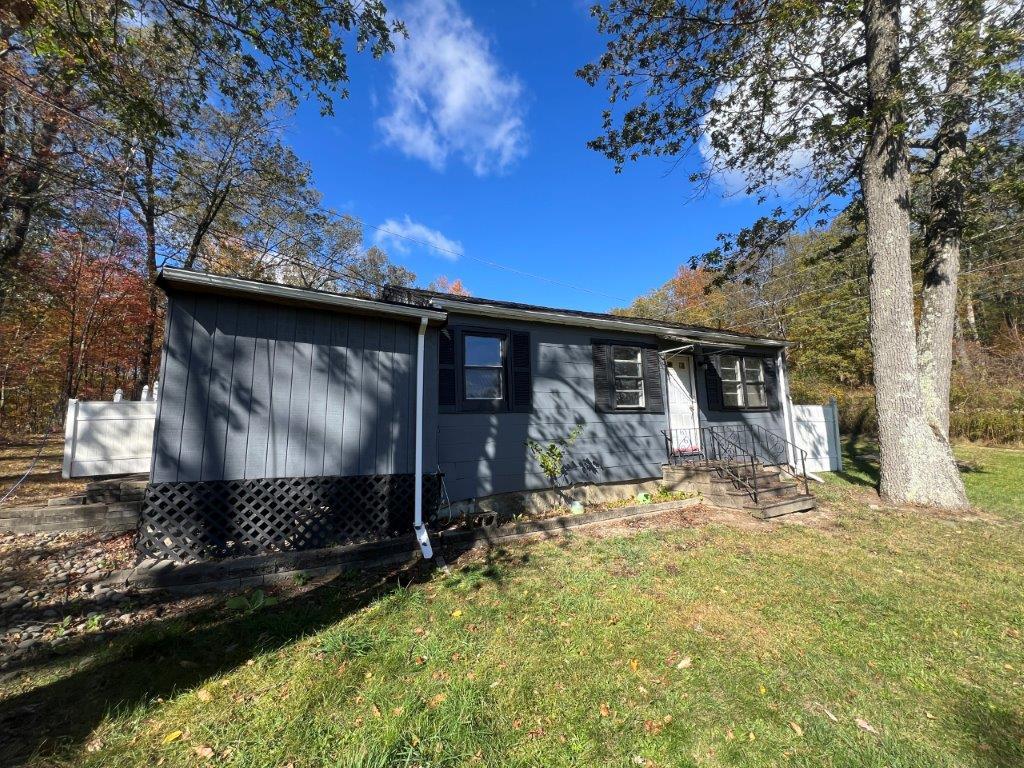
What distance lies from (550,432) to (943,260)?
709 centimetres

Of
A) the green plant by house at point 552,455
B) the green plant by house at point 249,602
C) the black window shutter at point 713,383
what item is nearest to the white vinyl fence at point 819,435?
the black window shutter at point 713,383

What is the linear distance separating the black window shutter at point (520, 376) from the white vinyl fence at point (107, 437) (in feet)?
19.5

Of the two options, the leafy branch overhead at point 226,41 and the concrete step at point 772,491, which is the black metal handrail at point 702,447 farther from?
the leafy branch overhead at point 226,41

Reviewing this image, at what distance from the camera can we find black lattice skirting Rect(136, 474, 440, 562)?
4.02m

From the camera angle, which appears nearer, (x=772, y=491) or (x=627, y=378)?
(x=772, y=491)

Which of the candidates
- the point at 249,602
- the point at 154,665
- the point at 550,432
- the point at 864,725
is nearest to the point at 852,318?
the point at 550,432

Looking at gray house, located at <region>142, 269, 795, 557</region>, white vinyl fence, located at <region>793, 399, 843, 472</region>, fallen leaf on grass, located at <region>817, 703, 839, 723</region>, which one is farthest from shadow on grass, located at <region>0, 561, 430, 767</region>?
white vinyl fence, located at <region>793, 399, 843, 472</region>

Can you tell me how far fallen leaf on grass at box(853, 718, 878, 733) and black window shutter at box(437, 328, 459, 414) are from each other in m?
4.95

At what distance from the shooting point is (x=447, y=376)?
615 cm

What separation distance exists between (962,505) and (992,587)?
3468mm

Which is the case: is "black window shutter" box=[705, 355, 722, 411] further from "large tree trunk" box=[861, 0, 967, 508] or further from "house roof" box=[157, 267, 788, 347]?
"large tree trunk" box=[861, 0, 967, 508]

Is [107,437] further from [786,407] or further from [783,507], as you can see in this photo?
[786,407]

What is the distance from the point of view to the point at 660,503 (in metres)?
6.58

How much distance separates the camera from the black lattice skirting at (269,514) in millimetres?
4023
